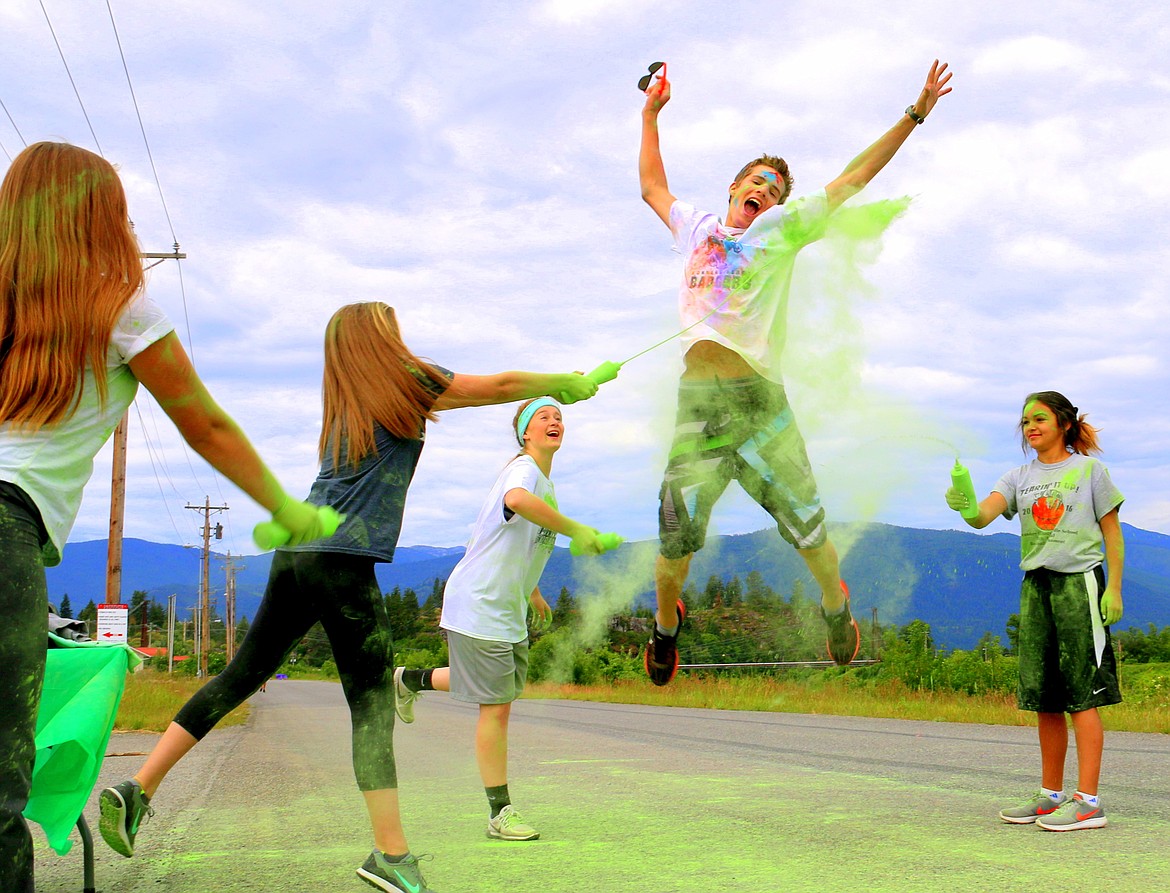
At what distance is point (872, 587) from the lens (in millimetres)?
5336

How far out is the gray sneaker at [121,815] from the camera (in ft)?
11.3

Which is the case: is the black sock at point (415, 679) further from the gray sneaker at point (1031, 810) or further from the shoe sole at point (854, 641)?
the gray sneaker at point (1031, 810)

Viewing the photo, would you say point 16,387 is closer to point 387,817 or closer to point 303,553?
point 303,553

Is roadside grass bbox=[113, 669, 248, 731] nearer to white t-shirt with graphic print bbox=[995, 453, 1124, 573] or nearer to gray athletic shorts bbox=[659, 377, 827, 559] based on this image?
gray athletic shorts bbox=[659, 377, 827, 559]

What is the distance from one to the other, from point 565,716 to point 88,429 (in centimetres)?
1345

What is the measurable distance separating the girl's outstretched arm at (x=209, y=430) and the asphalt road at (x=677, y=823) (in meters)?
1.52

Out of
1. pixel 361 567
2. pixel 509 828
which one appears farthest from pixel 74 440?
pixel 509 828

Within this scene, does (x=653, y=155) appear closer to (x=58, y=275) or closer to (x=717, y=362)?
(x=717, y=362)

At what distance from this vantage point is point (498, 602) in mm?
4668

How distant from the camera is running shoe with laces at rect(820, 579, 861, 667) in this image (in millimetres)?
4773

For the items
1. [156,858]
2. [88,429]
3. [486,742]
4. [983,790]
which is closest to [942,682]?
[983,790]

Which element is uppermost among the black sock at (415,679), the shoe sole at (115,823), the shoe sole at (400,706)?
the black sock at (415,679)

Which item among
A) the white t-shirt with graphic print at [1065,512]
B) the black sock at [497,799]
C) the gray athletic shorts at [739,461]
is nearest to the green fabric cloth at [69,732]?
the black sock at [497,799]

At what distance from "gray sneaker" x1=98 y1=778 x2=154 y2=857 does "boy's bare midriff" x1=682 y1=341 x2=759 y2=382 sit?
2666 millimetres
